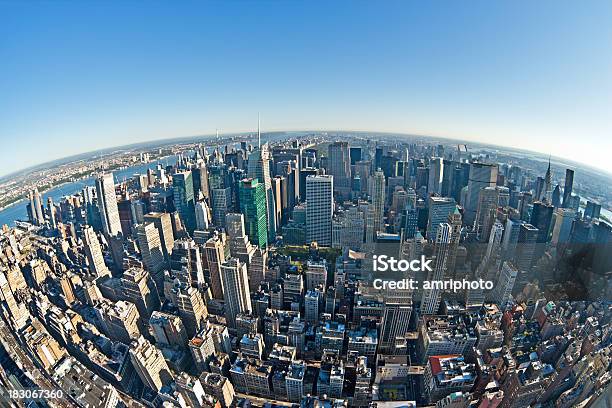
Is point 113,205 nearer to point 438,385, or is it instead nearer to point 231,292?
point 231,292

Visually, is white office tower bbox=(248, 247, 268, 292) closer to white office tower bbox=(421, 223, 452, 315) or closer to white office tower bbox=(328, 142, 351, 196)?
white office tower bbox=(421, 223, 452, 315)

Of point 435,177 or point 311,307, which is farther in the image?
point 435,177

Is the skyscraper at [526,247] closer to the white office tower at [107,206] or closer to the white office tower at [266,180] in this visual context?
the white office tower at [266,180]

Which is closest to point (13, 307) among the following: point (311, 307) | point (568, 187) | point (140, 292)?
point (140, 292)

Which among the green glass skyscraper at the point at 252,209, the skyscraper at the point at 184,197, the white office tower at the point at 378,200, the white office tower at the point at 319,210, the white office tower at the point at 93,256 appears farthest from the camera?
the skyscraper at the point at 184,197

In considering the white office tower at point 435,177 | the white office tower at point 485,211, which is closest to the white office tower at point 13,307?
the white office tower at point 485,211

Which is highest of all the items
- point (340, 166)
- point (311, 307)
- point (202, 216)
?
point (340, 166)

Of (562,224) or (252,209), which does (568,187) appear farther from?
(252,209)

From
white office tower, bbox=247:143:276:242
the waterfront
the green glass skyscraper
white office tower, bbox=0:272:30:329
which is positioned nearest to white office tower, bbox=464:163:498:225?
white office tower, bbox=247:143:276:242
